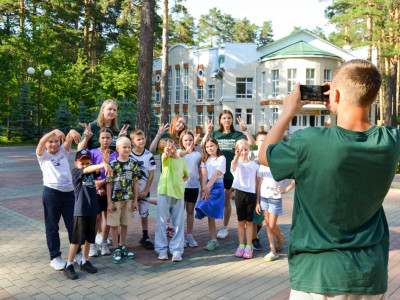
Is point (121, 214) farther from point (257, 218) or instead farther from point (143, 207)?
point (257, 218)

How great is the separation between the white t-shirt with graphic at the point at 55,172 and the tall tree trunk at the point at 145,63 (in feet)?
37.1

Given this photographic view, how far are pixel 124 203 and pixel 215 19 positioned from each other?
61.9 m

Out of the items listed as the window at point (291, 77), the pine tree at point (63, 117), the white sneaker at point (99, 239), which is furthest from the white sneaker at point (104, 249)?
the window at point (291, 77)

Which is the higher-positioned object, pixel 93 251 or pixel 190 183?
pixel 190 183

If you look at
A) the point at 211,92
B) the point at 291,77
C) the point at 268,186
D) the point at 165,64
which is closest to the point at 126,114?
the point at 165,64

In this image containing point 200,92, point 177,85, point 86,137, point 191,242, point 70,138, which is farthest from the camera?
point 177,85

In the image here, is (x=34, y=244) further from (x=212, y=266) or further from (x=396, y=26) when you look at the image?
(x=396, y=26)

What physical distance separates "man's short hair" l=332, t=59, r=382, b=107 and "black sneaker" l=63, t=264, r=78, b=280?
12.7 feet

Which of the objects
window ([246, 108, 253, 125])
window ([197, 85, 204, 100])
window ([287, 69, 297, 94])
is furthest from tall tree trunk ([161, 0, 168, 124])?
window ([197, 85, 204, 100])

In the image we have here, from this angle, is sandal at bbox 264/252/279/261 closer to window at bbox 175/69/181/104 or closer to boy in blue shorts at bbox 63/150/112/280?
boy in blue shorts at bbox 63/150/112/280

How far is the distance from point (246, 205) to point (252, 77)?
35572 millimetres

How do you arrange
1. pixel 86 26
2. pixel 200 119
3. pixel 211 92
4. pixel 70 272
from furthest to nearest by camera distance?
pixel 200 119
pixel 211 92
pixel 86 26
pixel 70 272

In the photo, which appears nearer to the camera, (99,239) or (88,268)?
(88,268)

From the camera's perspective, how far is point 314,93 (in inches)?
72.0
